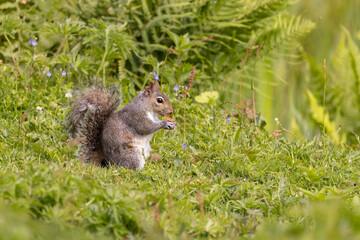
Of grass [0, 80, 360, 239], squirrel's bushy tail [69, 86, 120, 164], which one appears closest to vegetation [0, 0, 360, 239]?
grass [0, 80, 360, 239]

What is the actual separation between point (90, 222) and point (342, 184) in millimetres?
2270

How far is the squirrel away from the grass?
16 centimetres

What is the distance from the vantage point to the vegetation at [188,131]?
2760mm

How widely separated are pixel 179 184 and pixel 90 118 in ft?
3.70

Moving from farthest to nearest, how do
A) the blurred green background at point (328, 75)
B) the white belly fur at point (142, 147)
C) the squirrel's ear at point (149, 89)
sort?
the blurred green background at point (328, 75), the squirrel's ear at point (149, 89), the white belly fur at point (142, 147)

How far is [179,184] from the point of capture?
3.87 metres

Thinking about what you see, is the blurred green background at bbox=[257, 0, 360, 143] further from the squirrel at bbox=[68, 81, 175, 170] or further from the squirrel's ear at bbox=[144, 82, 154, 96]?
the squirrel at bbox=[68, 81, 175, 170]

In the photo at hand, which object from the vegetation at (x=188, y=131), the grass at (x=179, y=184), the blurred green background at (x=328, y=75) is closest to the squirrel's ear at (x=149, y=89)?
the vegetation at (x=188, y=131)

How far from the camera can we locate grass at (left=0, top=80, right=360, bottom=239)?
2.70 m

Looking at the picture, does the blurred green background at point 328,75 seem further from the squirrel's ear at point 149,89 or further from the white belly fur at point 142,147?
the white belly fur at point 142,147

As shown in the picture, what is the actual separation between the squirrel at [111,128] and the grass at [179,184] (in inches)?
6.5

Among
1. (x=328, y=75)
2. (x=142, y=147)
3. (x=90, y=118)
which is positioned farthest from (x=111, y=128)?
(x=328, y=75)

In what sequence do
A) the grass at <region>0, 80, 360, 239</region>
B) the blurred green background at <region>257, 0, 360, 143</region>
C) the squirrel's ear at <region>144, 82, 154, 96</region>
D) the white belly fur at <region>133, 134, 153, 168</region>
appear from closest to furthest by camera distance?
the grass at <region>0, 80, 360, 239</region>
the white belly fur at <region>133, 134, 153, 168</region>
the squirrel's ear at <region>144, 82, 154, 96</region>
the blurred green background at <region>257, 0, 360, 143</region>

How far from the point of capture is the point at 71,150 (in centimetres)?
443
